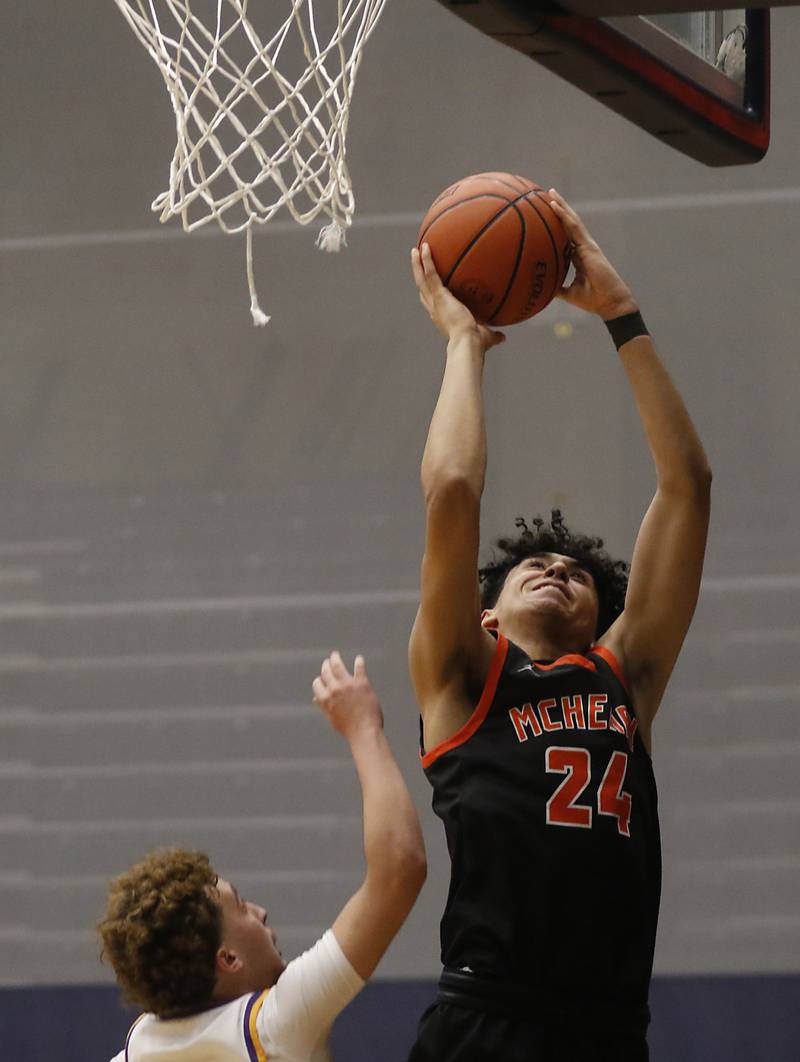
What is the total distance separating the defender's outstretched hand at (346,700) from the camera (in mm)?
2443

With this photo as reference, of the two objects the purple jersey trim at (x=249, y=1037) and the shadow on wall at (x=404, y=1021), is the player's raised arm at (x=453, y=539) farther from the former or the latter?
the shadow on wall at (x=404, y=1021)

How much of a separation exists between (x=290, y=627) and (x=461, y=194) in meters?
2.60

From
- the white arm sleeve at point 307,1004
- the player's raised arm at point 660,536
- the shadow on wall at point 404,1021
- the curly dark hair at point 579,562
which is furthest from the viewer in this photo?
the shadow on wall at point 404,1021

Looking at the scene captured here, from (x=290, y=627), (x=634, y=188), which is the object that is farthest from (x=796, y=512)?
(x=290, y=627)

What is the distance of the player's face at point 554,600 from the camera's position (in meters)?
2.55

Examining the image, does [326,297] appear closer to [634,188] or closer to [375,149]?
[375,149]

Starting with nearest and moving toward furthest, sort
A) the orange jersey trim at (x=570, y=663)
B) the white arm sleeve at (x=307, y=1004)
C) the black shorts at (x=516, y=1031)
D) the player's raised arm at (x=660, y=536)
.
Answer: the black shorts at (x=516, y=1031)
the white arm sleeve at (x=307, y=1004)
the orange jersey trim at (x=570, y=663)
the player's raised arm at (x=660, y=536)

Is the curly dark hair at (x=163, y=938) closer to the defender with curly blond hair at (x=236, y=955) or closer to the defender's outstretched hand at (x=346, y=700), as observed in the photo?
the defender with curly blond hair at (x=236, y=955)

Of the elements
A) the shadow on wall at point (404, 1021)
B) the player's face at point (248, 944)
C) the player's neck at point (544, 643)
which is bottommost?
the shadow on wall at point (404, 1021)

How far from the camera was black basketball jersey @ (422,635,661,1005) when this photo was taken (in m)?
2.19

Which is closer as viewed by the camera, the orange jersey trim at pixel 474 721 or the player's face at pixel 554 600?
the orange jersey trim at pixel 474 721

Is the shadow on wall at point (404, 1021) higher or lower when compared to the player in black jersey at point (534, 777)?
lower

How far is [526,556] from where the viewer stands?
2.80 m

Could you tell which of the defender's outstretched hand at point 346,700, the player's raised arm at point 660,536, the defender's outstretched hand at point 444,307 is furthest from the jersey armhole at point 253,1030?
the defender's outstretched hand at point 444,307
